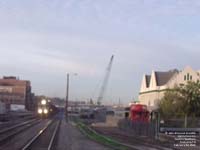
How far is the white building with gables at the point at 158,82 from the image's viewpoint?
119375mm

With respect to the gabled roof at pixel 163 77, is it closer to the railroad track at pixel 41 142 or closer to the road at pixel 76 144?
the railroad track at pixel 41 142

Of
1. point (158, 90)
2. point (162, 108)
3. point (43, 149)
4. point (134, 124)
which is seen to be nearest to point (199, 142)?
point (43, 149)

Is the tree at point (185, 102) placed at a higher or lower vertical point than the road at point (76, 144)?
higher

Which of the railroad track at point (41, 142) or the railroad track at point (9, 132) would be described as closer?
the railroad track at point (41, 142)

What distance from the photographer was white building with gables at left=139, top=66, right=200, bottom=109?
4700 inches

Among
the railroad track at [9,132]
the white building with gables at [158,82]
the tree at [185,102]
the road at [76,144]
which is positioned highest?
the white building with gables at [158,82]

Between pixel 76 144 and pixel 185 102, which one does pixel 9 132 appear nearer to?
pixel 76 144

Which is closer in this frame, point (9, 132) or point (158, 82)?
point (9, 132)

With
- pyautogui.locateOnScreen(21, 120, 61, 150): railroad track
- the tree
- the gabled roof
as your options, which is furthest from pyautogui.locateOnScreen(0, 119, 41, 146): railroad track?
the gabled roof

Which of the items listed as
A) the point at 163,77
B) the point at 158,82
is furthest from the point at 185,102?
the point at 163,77

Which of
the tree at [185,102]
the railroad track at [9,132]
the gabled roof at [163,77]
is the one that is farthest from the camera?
the gabled roof at [163,77]

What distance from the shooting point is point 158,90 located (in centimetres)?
13525

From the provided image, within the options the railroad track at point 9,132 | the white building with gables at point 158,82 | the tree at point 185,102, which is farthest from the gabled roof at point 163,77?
the railroad track at point 9,132

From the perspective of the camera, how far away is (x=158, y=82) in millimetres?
140250
